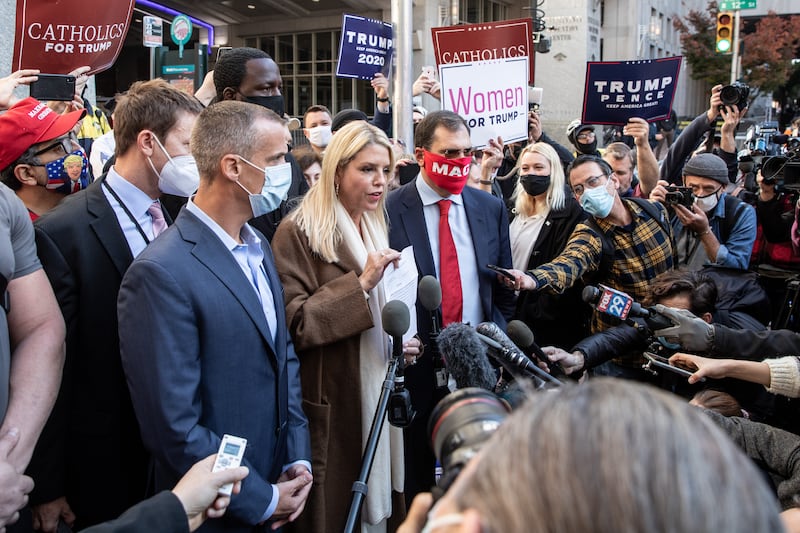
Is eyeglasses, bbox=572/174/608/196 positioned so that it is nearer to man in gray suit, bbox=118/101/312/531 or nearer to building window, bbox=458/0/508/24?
man in gray suit, bbox=118/101/312/531

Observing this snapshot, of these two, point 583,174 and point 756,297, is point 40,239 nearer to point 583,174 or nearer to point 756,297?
point 583,174

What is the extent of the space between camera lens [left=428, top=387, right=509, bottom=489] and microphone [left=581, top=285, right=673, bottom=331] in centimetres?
189

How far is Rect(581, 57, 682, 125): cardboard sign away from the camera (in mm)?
5633

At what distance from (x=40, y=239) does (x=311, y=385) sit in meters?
1.22

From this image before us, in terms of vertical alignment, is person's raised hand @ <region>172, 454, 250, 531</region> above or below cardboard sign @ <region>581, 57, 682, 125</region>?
below

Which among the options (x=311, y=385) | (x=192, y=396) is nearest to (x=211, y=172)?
(x=192, y=396)

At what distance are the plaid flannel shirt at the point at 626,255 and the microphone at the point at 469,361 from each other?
1674mm

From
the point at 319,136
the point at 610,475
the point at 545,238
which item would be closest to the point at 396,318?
the point at 610,475

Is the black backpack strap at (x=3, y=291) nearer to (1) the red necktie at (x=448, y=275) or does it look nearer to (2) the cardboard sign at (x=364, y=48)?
(1) the red necktie at (x=448, y=275)

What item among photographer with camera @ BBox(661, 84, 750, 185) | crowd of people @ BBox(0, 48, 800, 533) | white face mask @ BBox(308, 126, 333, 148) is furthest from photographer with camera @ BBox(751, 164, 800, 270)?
white face mask @ BBox(308, 126, 333, 148)

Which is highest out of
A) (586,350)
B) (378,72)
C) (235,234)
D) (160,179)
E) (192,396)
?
(378,72)

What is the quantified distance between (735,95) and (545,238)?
2.23 m

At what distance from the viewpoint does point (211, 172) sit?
93.6 inches

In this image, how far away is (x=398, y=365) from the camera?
8.14 ft
